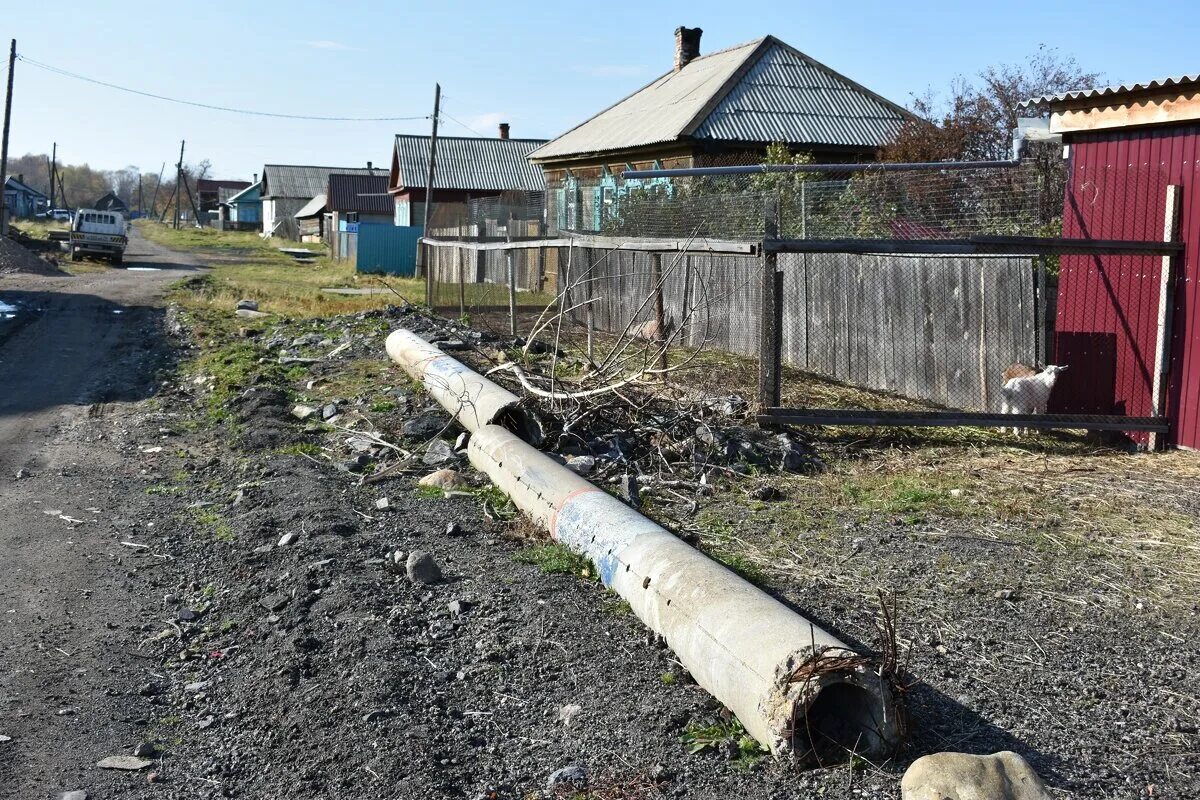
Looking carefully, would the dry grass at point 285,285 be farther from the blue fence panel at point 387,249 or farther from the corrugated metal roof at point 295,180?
the corrugated metal roof at point 295,180

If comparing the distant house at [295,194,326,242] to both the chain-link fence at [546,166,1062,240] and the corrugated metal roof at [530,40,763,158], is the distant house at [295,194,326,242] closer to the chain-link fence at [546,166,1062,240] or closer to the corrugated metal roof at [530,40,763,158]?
the corrugated metal roof at [530,40,763,158]

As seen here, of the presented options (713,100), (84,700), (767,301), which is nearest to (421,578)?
(84,700)

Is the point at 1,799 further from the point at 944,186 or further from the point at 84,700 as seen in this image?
the point at 944,186

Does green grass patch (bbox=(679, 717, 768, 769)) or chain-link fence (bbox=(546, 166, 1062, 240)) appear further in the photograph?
chain-link fence (bbox=(546, 166, 1062, 240))

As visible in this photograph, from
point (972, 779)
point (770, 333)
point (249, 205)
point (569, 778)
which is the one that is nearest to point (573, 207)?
point (770, 333)

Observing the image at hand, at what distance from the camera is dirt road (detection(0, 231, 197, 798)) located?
4758 mm

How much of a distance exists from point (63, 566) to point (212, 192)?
135m

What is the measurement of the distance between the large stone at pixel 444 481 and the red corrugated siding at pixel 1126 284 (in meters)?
5.53

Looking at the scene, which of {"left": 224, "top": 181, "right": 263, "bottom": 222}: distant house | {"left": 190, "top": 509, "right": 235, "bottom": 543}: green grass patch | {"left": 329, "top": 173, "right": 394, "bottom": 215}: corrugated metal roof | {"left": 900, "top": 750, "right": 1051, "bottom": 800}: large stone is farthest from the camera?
{"left": 224, "top": 181, "right": 263, "bottom": 222}: distant house

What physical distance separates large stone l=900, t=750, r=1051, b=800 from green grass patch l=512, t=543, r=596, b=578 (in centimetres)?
278

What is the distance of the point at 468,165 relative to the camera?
1822 inches

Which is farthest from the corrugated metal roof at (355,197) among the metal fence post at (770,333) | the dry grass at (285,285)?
the metal fence post at (770,333)

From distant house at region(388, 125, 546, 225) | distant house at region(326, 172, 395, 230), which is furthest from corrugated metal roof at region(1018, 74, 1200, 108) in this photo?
distant house at region(326, 172, 395, 230)

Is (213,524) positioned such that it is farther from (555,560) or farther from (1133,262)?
(1133,262)
